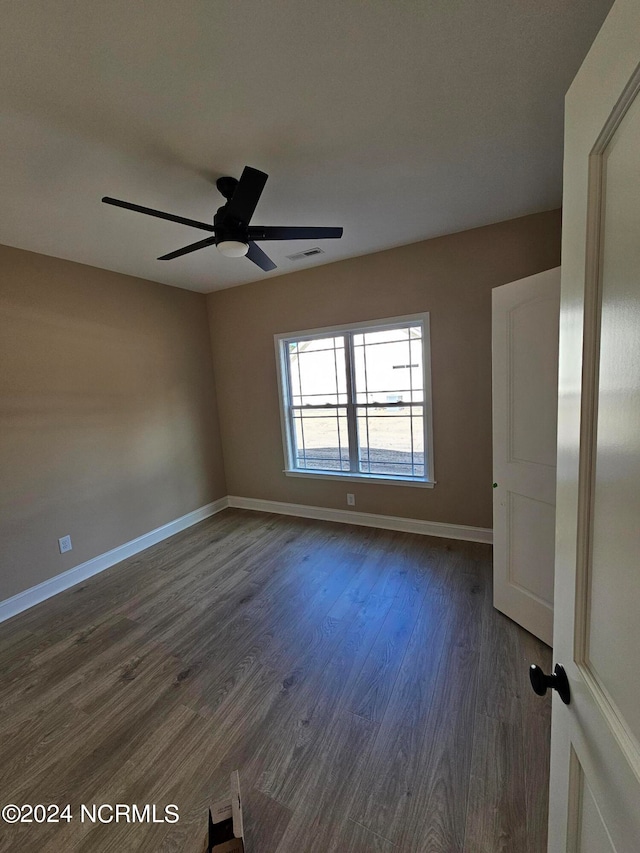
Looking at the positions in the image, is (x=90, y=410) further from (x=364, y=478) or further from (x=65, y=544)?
(x=364, y=478)

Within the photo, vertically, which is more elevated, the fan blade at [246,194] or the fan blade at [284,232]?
the fan blade at [246,194]

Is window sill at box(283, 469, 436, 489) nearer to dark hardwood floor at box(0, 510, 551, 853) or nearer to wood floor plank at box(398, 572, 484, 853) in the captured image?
dark hardwood floor at box(0, 510, 551, 853)

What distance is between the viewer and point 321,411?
3836 millimetres

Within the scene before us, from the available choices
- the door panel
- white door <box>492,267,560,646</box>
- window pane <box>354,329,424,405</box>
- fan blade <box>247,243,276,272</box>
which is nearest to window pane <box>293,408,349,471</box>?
window pane <box>354,329,424,405</box>

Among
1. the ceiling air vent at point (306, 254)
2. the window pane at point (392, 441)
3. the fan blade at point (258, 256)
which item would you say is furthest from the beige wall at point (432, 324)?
the fan blade at point (258, 256)

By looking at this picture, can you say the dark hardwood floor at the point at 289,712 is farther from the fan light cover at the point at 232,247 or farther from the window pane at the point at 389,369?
the fan light cover at the point at 232,247

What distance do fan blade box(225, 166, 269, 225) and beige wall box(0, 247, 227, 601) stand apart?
6.74 ft

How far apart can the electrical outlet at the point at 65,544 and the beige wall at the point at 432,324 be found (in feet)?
6.59

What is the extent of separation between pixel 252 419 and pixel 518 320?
3055 mm

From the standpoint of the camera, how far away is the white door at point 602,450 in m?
0.48

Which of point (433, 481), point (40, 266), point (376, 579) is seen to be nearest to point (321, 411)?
point (433, 481)

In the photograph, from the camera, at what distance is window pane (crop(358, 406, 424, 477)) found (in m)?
3.35

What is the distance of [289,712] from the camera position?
163cm

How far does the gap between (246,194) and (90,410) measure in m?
2.45
